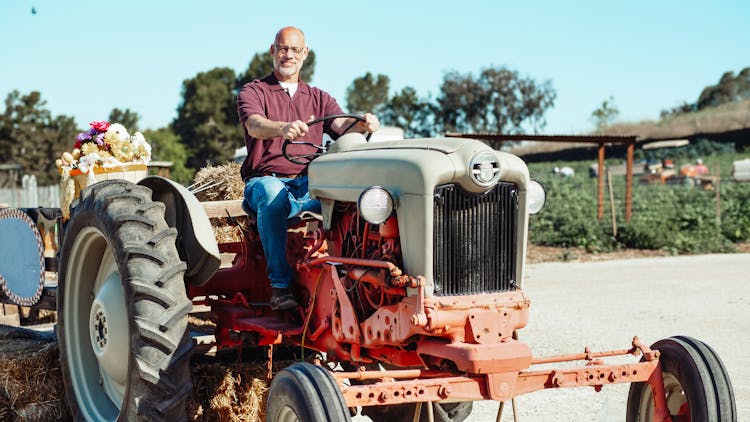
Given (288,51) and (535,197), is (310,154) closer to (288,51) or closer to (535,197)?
(288,51)

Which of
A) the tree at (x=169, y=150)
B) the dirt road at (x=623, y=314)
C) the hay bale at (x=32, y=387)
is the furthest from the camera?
the tree at (x=169, y=150)

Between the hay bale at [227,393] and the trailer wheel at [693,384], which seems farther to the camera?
the hay bale at [227,393]

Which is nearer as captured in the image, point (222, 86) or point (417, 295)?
point (417, 295)

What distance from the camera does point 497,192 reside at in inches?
148

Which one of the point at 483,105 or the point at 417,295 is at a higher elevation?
the point at 483,105

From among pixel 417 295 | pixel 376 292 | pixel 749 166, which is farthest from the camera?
pixel 749 166

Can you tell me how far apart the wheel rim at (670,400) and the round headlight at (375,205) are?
4.68 feet

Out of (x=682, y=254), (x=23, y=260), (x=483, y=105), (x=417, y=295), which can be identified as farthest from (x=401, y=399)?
(x=483, y=105)

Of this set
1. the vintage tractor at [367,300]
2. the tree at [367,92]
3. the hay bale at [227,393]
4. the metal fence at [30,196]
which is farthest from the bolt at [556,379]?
the tree at [367,92]

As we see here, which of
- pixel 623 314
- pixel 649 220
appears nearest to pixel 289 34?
pixel 623 314

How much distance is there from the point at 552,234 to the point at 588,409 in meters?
12.0

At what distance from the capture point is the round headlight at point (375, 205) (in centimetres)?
358

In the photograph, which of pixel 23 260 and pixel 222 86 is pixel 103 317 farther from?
pixel 222 86

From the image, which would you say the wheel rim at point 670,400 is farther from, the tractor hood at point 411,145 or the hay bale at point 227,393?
the hay bale at point 227,393
